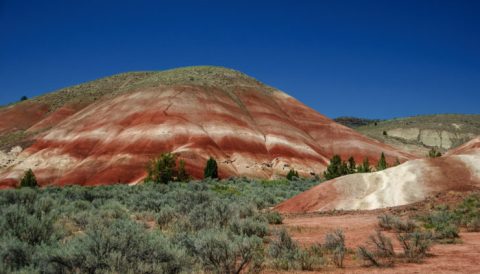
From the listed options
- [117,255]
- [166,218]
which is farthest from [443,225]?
[117,255]

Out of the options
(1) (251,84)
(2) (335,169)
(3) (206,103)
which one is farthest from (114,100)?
(2) (335,169)

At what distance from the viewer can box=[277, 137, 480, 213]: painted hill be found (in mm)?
23281

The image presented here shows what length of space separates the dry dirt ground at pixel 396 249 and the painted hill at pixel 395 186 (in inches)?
217

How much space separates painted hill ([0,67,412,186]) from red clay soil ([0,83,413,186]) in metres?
0.15

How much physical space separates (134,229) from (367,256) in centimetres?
484

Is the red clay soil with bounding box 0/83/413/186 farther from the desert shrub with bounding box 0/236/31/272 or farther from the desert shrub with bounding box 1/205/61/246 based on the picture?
the desert shrub with bounding box 0/236/31/272

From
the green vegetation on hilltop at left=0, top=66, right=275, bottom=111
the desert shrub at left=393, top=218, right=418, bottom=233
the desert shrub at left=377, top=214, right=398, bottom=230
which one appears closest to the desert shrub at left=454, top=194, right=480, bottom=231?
the desert shrub at left=393, top=218, right=418, bottom=233

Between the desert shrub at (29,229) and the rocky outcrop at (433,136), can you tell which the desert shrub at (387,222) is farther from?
the rocky outcrop at (433,136)

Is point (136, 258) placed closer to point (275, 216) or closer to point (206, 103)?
point (275, 216)

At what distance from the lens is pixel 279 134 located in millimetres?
73312

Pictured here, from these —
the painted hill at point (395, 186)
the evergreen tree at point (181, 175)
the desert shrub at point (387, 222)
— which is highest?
the evergreen tree at point (181, 175)

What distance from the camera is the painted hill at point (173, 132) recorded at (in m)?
61.1

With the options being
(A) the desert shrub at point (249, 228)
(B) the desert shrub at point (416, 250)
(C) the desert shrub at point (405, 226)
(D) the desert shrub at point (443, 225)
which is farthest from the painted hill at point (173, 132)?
(B) the desert shrub at point (416, 250)

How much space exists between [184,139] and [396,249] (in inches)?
2194
